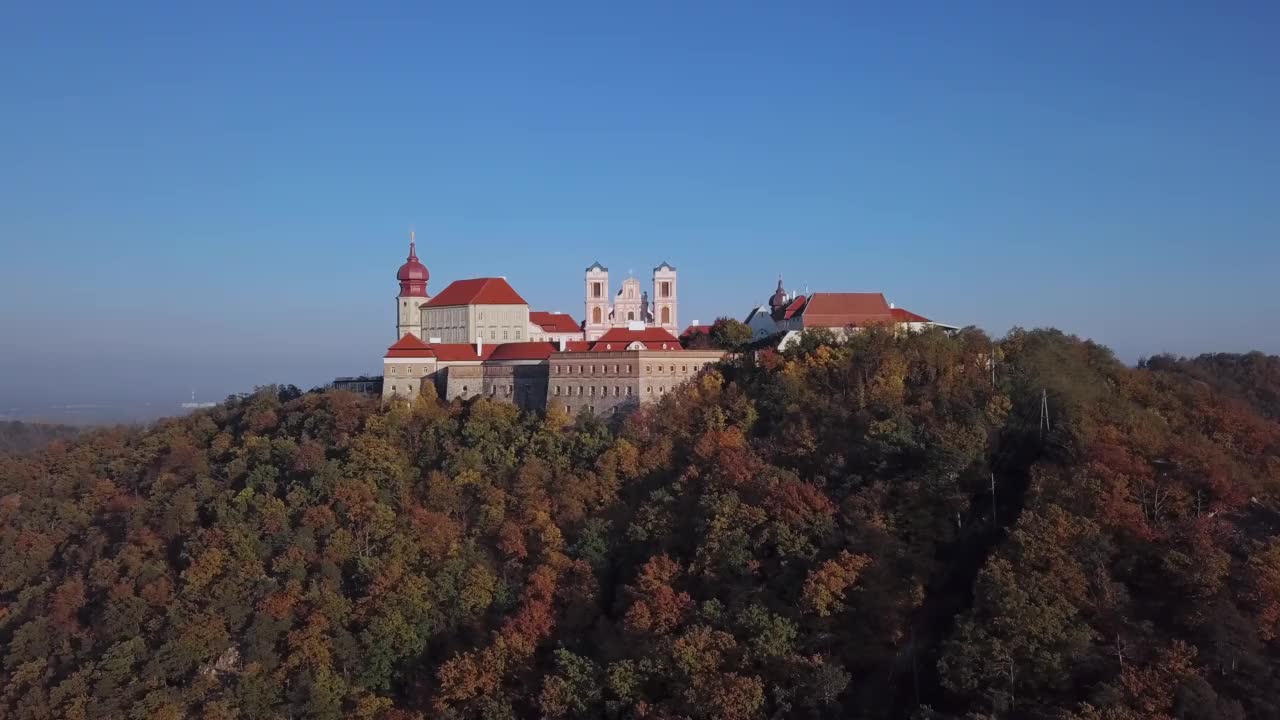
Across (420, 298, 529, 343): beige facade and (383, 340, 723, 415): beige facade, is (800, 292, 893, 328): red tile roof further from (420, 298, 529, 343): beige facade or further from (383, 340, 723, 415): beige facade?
(420, 298, 529, 343): beige facade

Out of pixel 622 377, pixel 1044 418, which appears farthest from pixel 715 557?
pixel 622 377

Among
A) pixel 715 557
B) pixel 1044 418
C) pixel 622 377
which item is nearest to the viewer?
pixel 715 557

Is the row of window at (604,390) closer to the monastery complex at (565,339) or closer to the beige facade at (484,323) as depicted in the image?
the monastery complex at (565,339)

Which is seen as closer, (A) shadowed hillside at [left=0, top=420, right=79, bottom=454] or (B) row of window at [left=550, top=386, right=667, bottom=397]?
(B) row of window at [left=550, top=386, right=667, bottom=397]

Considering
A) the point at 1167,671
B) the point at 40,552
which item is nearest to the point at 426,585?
the point at 40,552

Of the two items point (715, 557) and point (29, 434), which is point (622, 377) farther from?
point (29, 434)

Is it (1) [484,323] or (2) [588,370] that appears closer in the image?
(2) [588,370]

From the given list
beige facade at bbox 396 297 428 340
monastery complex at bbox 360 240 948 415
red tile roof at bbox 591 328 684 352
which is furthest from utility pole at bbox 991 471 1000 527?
beige facade at bbox 396 297 428 340
